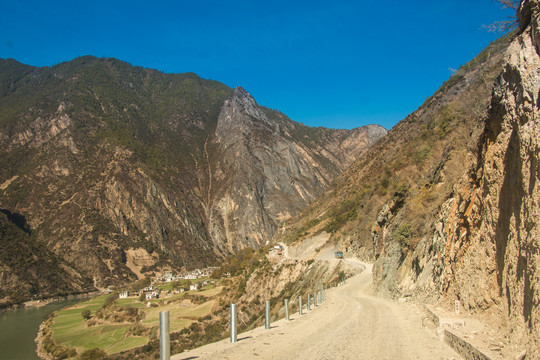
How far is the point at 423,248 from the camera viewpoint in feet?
52.1

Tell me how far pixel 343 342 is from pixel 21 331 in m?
80.5

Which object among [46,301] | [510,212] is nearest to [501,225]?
[510,212]

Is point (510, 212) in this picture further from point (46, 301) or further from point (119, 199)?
point (119, 199)

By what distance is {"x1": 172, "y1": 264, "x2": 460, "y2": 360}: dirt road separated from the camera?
7.46 m

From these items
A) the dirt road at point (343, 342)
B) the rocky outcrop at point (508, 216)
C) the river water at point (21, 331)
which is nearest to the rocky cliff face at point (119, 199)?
the river water at point (21, 331)

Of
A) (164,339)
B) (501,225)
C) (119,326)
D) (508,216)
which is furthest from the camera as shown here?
(119,326)

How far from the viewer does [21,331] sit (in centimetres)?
6894

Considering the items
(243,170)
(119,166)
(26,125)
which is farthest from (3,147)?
(243,170)

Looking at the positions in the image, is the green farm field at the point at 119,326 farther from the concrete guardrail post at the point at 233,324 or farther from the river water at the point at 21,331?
the concrete guardrail post at the point at 233,324

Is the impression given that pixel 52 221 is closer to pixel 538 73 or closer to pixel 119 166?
pixel 119 166

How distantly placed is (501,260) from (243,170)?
18719cm

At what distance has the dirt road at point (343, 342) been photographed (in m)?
7.46

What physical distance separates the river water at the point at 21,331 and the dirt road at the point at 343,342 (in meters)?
59.0

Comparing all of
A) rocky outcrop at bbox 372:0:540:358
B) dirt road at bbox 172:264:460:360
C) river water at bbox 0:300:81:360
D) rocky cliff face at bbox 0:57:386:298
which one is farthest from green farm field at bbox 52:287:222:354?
rocky cliff face at bbox 0:57:386:298
